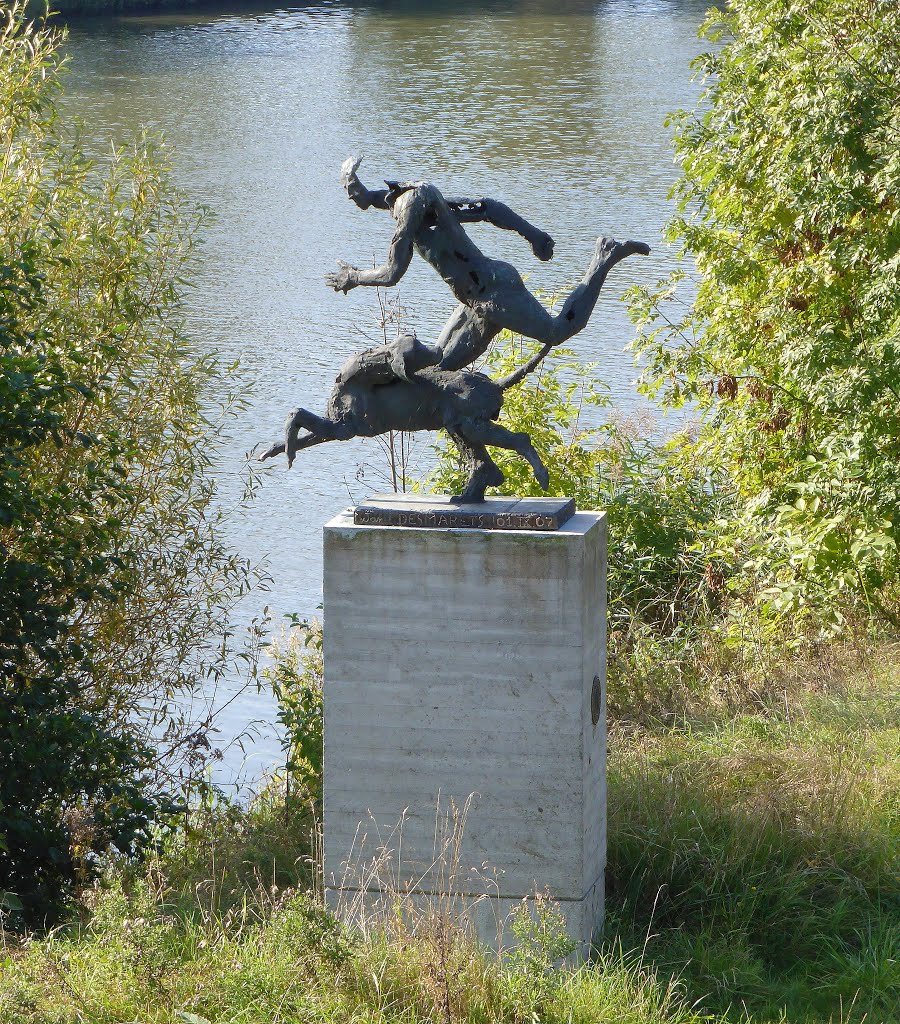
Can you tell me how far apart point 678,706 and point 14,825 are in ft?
11.4

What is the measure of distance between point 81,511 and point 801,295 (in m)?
4.64

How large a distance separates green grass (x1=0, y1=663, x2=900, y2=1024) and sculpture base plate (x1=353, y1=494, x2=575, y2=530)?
129 centimetres

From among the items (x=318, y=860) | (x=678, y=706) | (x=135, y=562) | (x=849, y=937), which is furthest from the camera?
(x=678, y=706)

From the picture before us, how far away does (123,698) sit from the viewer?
7621 millimetres

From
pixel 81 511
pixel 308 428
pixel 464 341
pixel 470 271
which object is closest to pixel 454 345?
pixel 464 341

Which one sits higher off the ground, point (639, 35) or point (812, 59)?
point (639, 35)

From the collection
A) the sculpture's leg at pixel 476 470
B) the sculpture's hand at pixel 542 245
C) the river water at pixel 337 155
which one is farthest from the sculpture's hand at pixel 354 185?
the river water at pixel 337 155

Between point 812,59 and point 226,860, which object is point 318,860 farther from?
point 812,59

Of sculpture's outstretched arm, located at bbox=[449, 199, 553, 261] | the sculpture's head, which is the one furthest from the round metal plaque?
the sculpture's head

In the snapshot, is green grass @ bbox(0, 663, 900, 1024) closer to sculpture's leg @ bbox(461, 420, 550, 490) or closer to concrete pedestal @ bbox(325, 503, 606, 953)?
concrete pedestal @ bbox(325, 503, 606, 953)

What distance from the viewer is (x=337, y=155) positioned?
21156 mm

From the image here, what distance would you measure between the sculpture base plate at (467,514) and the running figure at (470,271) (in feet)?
1.83

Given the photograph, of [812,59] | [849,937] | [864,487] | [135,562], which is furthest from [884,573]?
[135,562]

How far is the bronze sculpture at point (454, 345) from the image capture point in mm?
5090
